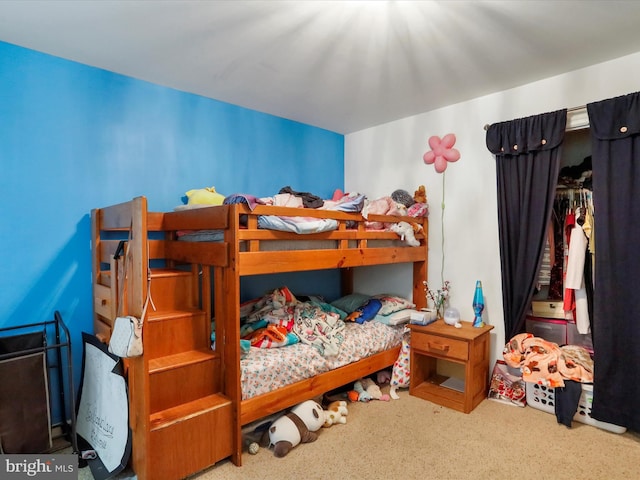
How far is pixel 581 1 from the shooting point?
1742 millimetres

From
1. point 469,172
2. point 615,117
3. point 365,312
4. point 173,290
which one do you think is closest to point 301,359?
point 173,290

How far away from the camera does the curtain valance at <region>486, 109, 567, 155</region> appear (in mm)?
2494

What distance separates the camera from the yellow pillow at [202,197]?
2.64m

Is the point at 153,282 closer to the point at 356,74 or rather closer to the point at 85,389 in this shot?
the point at 85,389

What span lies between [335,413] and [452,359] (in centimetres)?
94

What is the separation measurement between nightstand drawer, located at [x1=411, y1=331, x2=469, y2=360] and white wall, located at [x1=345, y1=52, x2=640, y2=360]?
52 cm

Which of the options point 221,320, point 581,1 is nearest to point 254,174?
point 221,320

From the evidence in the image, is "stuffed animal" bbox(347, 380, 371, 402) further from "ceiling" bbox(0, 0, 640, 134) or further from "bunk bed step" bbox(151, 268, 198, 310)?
"ceiling" bbox(0, 0, 640, 134)

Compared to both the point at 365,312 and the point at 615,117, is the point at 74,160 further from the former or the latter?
the point at 615,117

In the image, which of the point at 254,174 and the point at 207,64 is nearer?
the point at 207,64

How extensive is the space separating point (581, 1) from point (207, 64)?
6.91 feet

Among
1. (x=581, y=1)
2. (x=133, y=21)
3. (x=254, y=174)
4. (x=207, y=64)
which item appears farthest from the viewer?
(x=254, y=174)

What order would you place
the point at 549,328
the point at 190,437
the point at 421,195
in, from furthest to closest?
the point at 421,195, the point at 549,328, the point at 190,437

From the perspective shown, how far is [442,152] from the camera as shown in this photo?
3182 millimetres
